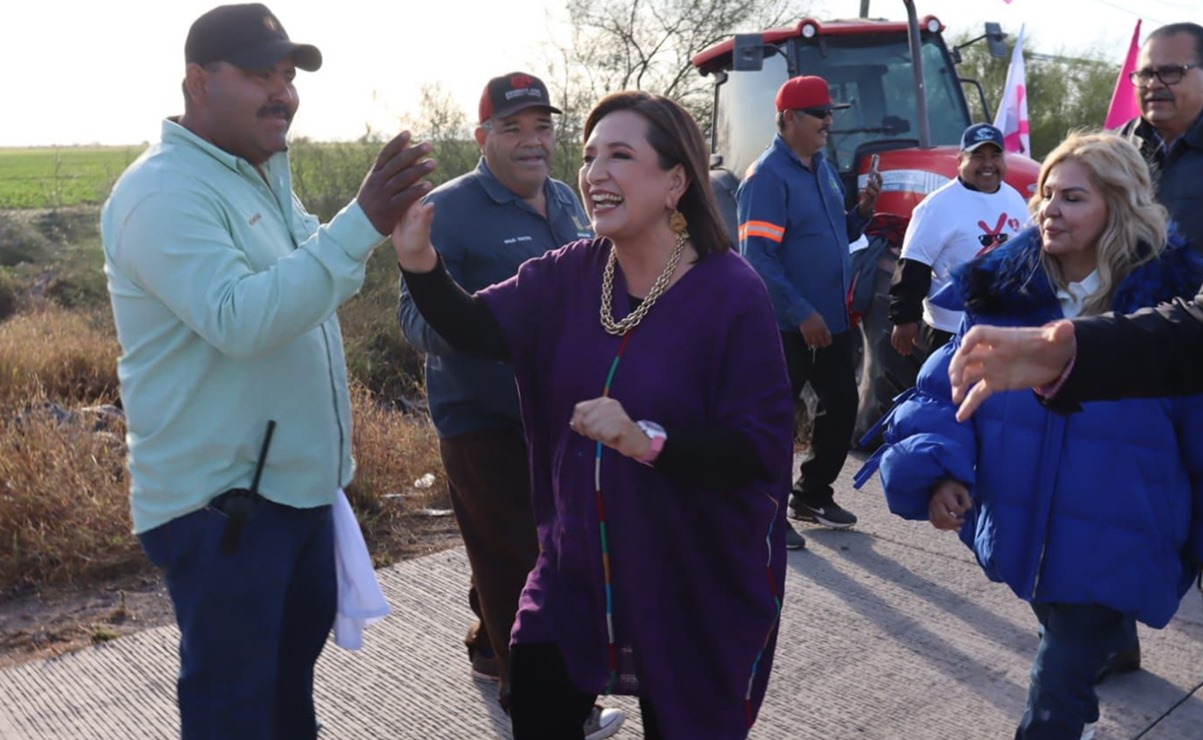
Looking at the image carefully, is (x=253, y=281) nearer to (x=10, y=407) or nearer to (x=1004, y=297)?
(x=1004, y=297)

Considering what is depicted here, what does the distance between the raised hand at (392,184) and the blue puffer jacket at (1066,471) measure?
1369 millimetres

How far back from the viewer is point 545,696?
2.47 m

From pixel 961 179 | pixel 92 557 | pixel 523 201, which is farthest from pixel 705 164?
pixel 92 557

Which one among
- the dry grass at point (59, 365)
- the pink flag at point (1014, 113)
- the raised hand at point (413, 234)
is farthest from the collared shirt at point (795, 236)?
the dry grass at point (59, 365)

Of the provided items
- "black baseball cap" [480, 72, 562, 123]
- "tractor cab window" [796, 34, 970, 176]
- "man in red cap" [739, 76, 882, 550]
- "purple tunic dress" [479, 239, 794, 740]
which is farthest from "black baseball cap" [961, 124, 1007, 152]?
"purple tunic dress" [479, 239, 794, 740]

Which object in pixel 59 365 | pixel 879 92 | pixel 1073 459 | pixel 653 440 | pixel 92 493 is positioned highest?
pixel 879 92

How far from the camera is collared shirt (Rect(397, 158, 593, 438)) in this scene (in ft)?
11.6

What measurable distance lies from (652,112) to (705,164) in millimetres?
187

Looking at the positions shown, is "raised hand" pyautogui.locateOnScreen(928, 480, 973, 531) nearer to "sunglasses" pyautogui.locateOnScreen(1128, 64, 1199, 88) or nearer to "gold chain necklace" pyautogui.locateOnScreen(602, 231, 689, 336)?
"gold chain necklace" pyautogui.locateOnScreen(602, 231, 689, 336)

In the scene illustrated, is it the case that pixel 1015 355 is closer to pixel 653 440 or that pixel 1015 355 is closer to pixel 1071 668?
pixel 653 440

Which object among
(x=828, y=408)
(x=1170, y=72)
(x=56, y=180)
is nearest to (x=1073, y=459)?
(x=1170, y=72)

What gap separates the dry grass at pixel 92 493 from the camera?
15.9ft

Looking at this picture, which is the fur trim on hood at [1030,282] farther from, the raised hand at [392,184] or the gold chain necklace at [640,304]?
the raised hand at [392,184]

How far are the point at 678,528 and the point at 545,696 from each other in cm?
47
